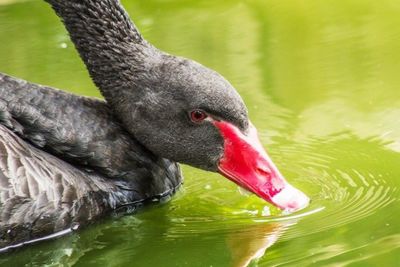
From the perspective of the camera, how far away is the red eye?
559 cm

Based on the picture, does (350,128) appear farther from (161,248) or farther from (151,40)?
(151,40)

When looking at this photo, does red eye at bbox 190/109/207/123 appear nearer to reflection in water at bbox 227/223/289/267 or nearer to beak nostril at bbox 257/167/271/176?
beak nostril at bbox 257/167/271/176

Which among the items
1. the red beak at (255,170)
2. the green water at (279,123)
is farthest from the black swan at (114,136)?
the green water at (279,123)

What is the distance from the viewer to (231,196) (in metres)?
5.80

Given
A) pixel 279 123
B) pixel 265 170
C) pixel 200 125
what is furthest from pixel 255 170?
pixel 279 123

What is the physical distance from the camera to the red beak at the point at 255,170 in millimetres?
5477

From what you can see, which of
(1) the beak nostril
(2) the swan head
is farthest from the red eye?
(1) the beak nostril

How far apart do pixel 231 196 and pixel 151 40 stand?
2.85m

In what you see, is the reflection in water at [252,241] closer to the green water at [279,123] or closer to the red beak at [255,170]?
the green water at [279,123]

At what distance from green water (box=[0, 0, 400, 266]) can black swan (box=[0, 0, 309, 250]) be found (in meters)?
0.14

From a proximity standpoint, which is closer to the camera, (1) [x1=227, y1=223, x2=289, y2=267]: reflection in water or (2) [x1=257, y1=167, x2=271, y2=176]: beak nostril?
(1) [x1=227, y1=223, x2=289, y2=267]: reflection in water

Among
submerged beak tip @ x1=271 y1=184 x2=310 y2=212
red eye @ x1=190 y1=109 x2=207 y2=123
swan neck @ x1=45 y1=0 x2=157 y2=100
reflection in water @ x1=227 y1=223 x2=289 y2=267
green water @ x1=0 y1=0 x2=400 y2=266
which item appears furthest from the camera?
swan neck @ x1=45 y1=0 x2=157 y2=100

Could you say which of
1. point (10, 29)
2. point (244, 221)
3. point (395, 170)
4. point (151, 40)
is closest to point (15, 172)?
point (244, 221)

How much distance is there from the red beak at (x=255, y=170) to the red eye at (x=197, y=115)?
0.08m
